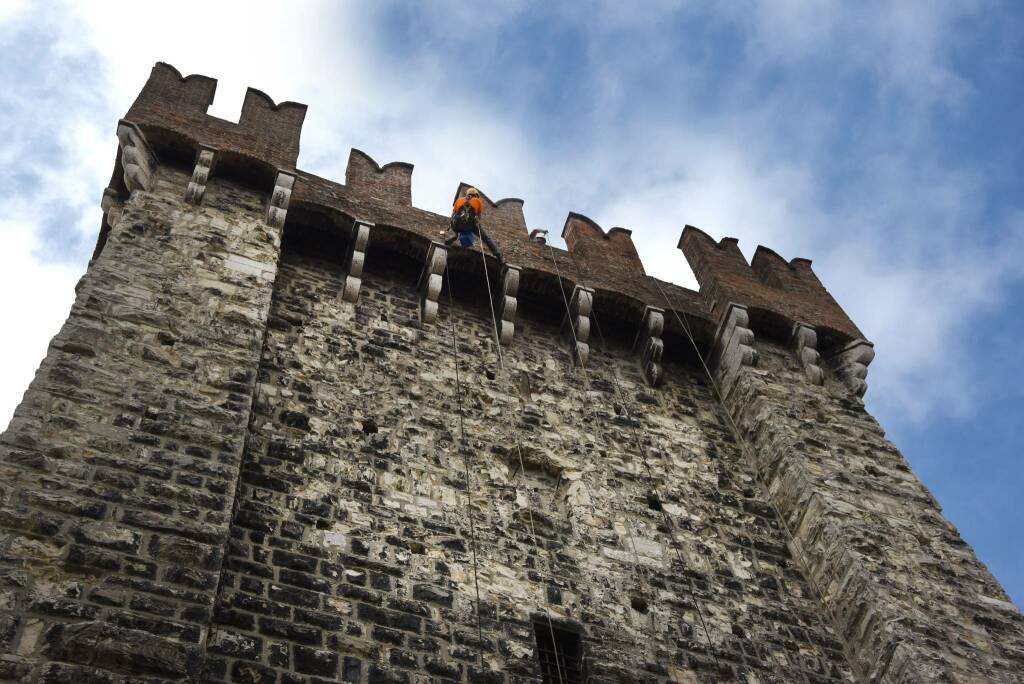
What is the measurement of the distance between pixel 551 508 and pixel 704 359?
3.38 metres

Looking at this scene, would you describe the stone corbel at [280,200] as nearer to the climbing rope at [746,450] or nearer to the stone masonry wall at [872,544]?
the climbing rope at [746,450]

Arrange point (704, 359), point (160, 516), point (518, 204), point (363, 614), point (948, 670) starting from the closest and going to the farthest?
point (160, 516) → point (363, 614) → point (948, 670) → point (704, 359) → point (518, 204)

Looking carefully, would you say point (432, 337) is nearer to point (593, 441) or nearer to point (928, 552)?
point (593, 441)

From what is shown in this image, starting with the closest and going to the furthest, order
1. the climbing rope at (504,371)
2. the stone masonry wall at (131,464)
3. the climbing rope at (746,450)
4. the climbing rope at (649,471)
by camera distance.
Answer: the stone masonry wall at (131,464) < the climbing rope at (649,471) < the climbing rope at (504,371) < the climbing rope at (746,450)

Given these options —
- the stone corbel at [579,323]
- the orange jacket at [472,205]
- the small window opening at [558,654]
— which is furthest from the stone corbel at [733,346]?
the small window opening at [558,654]

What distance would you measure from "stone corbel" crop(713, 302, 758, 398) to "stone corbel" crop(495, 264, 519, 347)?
7.10 ft

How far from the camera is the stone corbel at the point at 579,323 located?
31.2ft

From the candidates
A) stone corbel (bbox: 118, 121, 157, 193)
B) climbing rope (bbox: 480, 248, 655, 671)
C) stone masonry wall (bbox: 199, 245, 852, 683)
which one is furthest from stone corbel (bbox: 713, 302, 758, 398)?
stone corbel (bbox: 118, 121, 157, 193)

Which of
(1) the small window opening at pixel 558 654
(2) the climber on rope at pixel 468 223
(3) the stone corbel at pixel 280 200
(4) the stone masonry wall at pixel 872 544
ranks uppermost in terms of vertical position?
(2) the climber on rope at pixel 468 223

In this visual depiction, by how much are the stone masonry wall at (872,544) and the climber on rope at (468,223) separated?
280 cm

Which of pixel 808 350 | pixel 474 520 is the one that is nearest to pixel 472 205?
pixel 808 350

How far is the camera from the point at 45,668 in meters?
4.23

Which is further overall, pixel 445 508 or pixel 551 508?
pixel 551 508

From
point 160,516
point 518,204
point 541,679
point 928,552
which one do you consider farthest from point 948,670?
point 518,204
